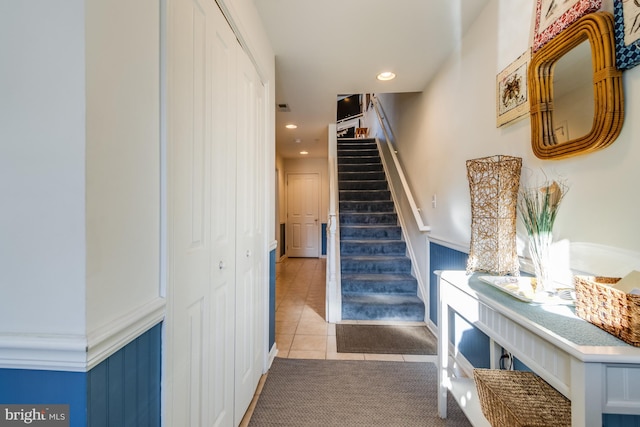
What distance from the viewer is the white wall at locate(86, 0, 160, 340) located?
58cm

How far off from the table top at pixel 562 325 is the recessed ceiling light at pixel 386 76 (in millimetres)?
2110

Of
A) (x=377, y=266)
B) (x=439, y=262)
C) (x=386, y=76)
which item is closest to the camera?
(x=439, y=262)

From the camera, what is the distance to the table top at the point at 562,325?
2.18ft

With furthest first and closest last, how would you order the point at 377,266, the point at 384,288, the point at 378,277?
the point at 377,266 → the point at 378,277 → the point at 384,288

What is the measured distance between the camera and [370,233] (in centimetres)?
391

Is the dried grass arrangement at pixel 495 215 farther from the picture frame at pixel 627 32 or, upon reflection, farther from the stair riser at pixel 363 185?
the stair riser at pixel 363 185

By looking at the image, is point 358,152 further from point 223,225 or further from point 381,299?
point 223,225

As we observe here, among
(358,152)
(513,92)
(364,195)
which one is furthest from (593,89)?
(358,152)

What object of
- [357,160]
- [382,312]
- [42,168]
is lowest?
[382,312]

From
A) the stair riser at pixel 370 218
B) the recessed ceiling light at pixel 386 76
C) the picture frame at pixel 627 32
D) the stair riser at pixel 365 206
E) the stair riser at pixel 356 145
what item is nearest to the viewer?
the picture frame at pixel 627 32

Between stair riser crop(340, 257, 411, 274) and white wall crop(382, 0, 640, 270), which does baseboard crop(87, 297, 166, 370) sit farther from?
stair riser crop(340, 257, 411, 274)

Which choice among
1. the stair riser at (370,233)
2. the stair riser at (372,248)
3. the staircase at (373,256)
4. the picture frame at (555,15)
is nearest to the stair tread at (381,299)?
the staircase at (373,256)

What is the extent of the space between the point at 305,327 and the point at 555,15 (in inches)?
110

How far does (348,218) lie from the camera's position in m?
4.13
